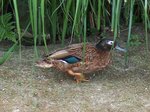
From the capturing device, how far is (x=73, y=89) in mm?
3328

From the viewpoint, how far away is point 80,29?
3.55 metres

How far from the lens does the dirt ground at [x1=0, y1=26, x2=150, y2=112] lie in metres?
3.14

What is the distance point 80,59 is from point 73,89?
0.73ft

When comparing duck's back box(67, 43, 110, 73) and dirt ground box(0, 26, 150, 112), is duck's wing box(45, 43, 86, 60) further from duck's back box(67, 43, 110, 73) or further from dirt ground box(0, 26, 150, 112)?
dirt ground box(0, 26, 150, 112)

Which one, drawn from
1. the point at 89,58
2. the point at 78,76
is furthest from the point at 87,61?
the point at 78,76

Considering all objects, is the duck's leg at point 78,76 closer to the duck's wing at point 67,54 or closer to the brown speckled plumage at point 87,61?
the brown speckled plumage at point 87,61

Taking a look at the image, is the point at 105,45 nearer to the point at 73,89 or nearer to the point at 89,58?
the point at 89,58

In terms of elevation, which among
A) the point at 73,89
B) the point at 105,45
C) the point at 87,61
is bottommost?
the point at 73,89

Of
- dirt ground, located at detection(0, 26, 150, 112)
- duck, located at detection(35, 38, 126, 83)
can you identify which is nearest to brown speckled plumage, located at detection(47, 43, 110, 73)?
duck, located at detection(35, 38, 126, 83)

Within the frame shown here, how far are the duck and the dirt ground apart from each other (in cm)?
11

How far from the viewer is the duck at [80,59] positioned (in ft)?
10.8

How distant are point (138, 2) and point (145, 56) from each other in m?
0.51

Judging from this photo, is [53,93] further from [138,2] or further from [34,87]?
[138,2]

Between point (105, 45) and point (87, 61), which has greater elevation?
point (105, 45)
